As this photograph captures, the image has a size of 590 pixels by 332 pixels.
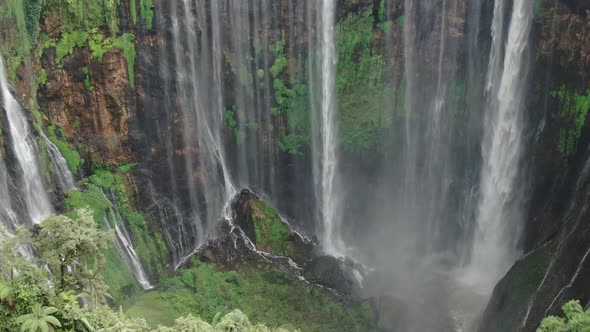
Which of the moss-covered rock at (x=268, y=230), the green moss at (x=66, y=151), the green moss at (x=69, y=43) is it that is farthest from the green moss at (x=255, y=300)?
the green moss at (x=69, y=43)

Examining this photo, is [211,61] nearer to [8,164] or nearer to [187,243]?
[187,243]

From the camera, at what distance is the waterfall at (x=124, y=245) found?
2078cm

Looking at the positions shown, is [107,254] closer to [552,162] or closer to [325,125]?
[325,125]

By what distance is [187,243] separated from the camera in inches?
935

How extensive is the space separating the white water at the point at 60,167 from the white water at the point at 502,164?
696 inches

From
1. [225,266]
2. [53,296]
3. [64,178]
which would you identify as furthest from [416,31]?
[53,296]

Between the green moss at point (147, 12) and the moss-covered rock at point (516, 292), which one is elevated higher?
the green moss at point (147, 12)

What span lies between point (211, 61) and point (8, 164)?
1003cm

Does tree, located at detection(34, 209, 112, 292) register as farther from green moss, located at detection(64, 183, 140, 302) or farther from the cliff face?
the cliff face

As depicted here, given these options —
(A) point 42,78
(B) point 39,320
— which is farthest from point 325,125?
(B) point 39,320

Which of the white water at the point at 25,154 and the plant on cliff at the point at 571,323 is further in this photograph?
the white water at the point at 25,154

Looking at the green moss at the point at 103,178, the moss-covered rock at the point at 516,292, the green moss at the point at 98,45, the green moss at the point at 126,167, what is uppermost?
the green moss at the point at 98,45

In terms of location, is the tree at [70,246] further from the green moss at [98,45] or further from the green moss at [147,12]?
the green moss at [147,12]

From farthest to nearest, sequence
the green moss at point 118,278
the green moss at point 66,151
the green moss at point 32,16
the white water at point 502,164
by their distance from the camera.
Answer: the white water at point 502,164 < the green moss at point 66,151 < the green moss at point 32,16 < the green moss at point 118,278
